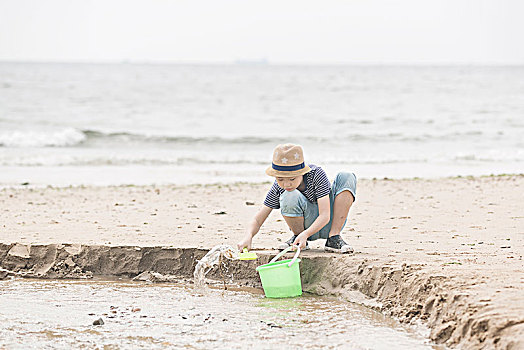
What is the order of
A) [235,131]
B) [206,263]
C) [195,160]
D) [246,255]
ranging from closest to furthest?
1. [246,255]
2. [206,263]
3. [195,160]
4. [235,131]

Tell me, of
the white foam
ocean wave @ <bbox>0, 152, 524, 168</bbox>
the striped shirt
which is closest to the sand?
the striped shirt

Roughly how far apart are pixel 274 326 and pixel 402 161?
435 inches

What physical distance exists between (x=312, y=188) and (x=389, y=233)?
1475 millimetres

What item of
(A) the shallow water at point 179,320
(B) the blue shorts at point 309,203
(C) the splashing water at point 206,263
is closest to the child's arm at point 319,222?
(B) the blue shorts at point 309,203

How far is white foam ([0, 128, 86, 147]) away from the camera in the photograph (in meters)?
17.3

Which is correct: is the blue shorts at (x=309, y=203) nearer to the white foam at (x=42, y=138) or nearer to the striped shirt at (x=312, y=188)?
→ the striped shirt at (x=312, y=188)

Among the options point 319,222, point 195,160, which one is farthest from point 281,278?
point 195,160

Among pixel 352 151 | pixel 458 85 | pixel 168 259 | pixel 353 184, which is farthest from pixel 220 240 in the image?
pixel 458 85

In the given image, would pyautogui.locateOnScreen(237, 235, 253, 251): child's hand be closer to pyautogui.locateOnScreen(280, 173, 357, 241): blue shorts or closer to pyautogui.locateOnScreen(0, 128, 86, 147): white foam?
pyautogui.locateOnScreen(280, 173, 357, 241): blue shorts

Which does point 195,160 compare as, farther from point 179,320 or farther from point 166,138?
point 179,320

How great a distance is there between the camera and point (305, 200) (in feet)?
14.9

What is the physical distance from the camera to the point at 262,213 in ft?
15.0

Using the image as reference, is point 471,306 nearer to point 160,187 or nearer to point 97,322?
point 97,322

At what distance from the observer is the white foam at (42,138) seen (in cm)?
1730
